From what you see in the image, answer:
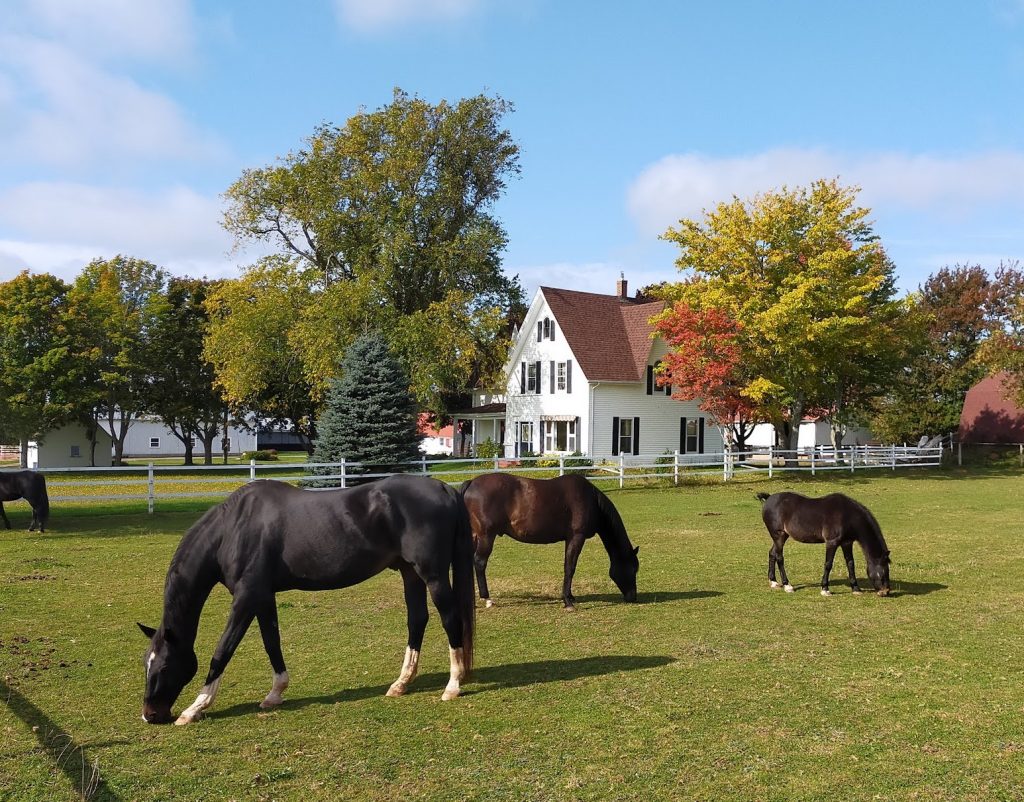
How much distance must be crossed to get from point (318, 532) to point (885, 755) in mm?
4288

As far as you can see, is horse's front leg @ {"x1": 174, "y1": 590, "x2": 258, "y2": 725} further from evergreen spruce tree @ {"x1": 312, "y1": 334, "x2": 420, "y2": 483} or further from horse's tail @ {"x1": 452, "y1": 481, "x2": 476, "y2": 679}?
evergreen spruce tree @ {"x1": 312, "y1": 334, "x2": 420, "y2": 483}

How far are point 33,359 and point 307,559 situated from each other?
45.6 metres

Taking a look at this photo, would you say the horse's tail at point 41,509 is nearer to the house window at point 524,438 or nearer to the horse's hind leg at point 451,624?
the horse's hind leg at point 451,624

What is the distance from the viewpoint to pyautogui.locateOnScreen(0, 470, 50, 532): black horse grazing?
1767 centimetres

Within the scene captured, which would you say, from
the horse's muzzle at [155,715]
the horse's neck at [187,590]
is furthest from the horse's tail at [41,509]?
the horse's muzzle at [155,715]

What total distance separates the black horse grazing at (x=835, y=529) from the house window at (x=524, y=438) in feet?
106

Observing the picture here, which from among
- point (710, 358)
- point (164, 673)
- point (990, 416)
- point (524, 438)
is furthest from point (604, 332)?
point (164, 673)

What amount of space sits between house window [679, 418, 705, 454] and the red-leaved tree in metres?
8.32

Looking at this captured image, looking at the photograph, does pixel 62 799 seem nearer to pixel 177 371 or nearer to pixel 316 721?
pixel 316 721

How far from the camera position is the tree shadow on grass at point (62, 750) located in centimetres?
489

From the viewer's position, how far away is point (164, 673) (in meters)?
6.10

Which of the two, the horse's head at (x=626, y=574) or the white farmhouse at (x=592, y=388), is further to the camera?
the white farmhouse at (x=592, y=388)

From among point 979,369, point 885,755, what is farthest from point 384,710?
point 979,369

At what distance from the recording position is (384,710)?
638cm
